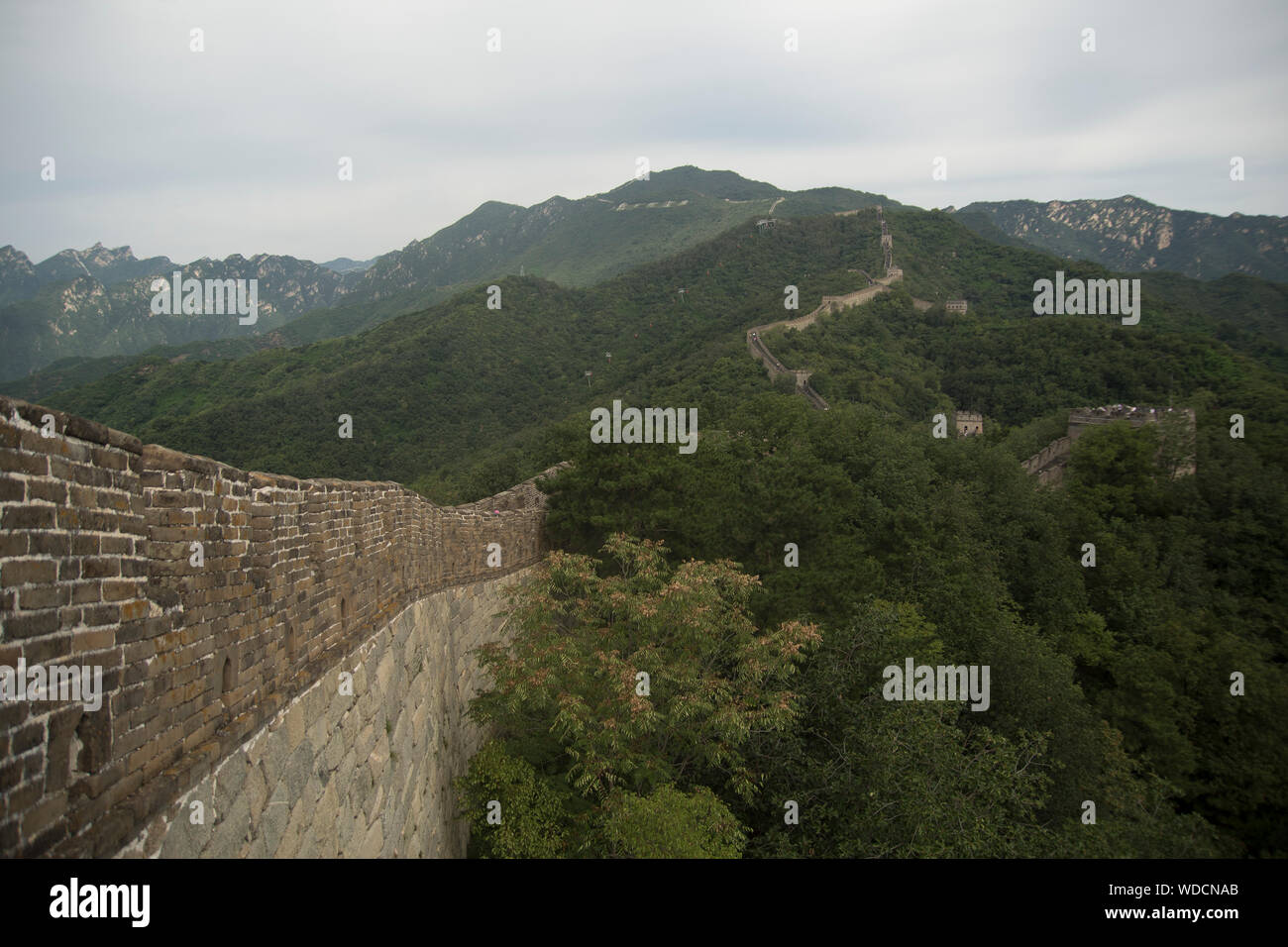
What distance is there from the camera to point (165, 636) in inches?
122

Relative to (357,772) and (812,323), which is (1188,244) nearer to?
(812,323)

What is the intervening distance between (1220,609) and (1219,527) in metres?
4.54

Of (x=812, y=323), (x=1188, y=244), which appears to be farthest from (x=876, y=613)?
(x=1188, y=244)

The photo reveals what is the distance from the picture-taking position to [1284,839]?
2034 centimetres

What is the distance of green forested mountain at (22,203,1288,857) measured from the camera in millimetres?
10852

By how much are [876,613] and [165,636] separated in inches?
550

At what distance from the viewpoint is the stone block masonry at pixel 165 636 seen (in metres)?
2.25

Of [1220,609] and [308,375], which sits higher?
[308,375]

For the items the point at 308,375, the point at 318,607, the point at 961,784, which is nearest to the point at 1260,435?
the point at 961,784

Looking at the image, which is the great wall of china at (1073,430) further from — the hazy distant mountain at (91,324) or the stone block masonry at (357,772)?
the hazy distant mountain at (91,324)

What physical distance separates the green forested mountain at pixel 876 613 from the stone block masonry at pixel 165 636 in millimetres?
4763

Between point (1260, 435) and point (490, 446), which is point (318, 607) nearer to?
point (1260, 435)

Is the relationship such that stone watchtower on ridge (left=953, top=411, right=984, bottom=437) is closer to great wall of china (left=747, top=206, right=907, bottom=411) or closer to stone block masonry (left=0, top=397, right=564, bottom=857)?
great wall of china (left=747, top=206, right=907, bottom=411)

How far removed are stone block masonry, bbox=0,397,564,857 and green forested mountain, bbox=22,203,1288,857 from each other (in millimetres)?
4763
